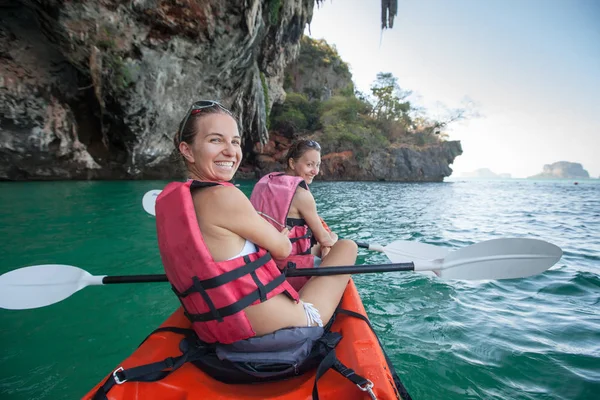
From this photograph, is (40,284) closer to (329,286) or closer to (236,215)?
(236,215)

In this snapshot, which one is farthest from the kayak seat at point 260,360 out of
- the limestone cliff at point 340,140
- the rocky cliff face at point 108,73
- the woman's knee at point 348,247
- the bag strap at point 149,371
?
the limestone cliff at point 340,140

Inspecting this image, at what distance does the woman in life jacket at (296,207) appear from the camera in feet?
5.91

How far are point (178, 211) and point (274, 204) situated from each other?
85 cm

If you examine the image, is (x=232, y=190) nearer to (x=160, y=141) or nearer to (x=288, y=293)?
(x=288, y=293)

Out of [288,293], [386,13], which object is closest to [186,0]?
[386,13]

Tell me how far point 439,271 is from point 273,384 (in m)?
1.42

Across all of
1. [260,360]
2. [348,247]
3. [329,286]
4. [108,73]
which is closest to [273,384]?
[260,360]

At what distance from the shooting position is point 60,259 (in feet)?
10.4

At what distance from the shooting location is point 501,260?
1.92 m

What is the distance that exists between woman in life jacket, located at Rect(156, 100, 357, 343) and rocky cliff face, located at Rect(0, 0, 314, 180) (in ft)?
31.1

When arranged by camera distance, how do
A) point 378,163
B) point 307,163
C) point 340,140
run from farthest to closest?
point 378,163 → point 340,140 → point 307,163

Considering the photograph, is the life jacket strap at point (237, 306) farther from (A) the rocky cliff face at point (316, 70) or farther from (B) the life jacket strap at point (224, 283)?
(A) the rocky cliff face at point (316, 70)

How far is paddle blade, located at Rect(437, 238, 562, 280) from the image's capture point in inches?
72.3

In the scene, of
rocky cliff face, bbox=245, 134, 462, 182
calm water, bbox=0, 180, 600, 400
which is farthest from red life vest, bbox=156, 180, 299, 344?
rocky cliff face, bbox=245, 134, 462, 182
